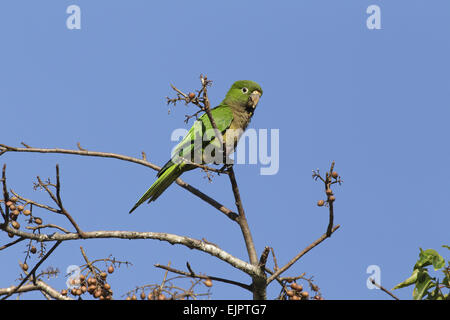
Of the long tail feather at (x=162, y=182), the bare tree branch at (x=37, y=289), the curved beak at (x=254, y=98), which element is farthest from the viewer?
the curved beak at (x=254, y=98)

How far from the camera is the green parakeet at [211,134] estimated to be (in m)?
7.97

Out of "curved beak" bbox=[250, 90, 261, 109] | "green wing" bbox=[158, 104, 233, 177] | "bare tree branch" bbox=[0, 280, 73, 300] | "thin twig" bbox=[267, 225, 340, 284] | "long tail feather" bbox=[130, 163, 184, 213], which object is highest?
"curved beak" bbox=[250, 90, 261, 109]

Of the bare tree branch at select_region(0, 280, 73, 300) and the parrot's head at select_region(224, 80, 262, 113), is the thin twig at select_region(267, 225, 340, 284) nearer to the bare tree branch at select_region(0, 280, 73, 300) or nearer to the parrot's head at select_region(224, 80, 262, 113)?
the bare tree branch at select_region(0, 280, 73, 300)

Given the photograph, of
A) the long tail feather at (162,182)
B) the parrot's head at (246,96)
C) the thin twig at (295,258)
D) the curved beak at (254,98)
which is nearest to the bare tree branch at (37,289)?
the long tail feather at (162,182)

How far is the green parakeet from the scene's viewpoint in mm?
7969

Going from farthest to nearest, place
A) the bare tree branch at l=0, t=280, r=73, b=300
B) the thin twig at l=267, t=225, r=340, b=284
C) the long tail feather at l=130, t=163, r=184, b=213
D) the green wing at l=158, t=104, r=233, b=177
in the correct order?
the green wing at l=158, t=104, r=233, b=177 → the long tail feather at l=130, t=163, r=184, b=213 → the bare tree branch at l=0, t=280, r=73, b=300 → the thin twig at l=267, t=225, r=340, b=284

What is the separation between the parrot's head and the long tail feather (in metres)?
2.04

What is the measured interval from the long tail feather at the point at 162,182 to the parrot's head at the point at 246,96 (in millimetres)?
2041

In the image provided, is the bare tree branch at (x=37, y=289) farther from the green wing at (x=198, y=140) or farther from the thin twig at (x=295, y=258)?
the green wing at (x=198, y=140)

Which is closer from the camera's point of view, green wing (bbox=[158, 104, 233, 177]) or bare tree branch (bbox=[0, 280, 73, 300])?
bare tree branch (bbox=[0, 280, 73, 300])

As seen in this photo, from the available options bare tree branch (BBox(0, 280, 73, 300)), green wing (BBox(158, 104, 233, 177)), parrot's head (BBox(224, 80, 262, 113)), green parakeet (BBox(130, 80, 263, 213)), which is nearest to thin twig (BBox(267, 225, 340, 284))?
bare tree branch (BBox(0, 280, 73, 300))

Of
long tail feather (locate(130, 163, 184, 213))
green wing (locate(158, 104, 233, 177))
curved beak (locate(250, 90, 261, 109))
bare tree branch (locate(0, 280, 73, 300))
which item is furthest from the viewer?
curved beak (locate(250, 90, 261, 109))

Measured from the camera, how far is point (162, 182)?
796 centimetres
